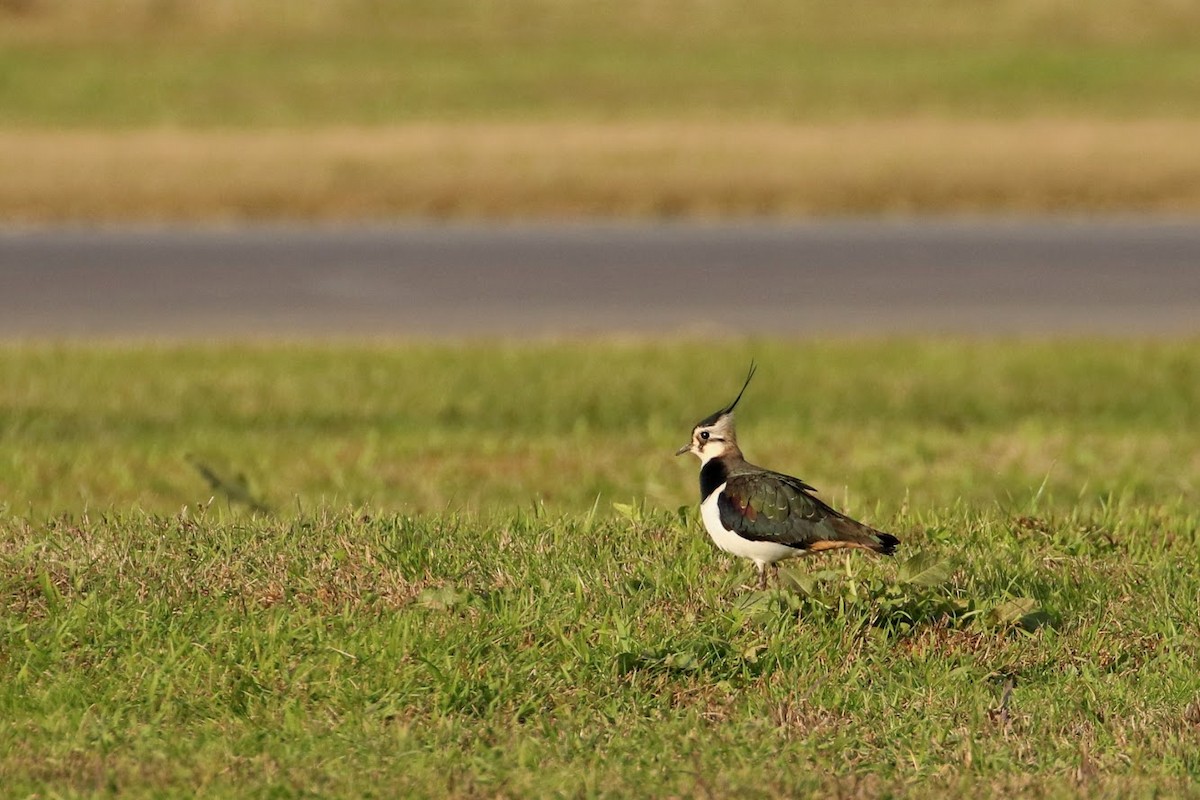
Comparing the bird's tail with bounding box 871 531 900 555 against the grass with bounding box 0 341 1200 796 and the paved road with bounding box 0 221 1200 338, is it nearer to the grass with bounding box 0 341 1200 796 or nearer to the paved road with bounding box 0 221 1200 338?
the grass with bounding box 0 341 1200 796

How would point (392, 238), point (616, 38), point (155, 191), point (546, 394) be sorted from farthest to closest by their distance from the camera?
point (616, 38) < point (155, 191) < point (392, 238) < point (546, 394)

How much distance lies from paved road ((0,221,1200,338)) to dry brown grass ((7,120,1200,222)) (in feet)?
4.44

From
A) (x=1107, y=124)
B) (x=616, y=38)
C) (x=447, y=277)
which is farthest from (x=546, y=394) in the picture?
A: (x=616, y=38)

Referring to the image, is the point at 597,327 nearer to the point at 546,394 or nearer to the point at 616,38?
the point at 546,394

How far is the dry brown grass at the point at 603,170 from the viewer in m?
21.5

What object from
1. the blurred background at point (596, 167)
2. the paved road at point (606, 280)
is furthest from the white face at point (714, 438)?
the blurred background at point (596, 167)

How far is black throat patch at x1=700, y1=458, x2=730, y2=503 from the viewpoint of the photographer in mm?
5582

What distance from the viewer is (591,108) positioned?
27.1 metres

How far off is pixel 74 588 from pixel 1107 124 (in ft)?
72.0

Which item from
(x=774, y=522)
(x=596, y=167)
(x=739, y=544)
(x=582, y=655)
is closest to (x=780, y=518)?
(x=774, y=522)

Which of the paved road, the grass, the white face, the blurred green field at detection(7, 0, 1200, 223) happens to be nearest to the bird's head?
the white face

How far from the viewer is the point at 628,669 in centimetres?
532

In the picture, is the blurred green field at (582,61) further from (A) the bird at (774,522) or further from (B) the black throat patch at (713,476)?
(A) the bird at (774,522)

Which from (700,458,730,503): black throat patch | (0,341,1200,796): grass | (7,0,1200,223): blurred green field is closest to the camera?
(0,341,1200,796): grass
